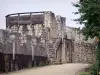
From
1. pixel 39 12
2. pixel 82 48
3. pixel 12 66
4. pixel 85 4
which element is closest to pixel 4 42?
pixel 12 66

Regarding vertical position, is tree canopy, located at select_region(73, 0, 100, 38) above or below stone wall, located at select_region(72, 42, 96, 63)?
above

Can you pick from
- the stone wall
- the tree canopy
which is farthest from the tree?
the stone wall

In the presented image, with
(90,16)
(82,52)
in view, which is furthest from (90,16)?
(82,52)

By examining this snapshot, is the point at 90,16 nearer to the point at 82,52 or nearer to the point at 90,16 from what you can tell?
the point at 90,16

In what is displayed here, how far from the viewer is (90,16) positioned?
57.9ft

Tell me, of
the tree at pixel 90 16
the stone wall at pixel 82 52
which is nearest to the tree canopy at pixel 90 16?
the tree at pixel 90 16

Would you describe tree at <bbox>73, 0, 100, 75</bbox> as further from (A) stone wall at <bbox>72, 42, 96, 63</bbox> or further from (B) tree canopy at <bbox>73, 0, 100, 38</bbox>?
(A) stone wall at <bbox>72, 42, 96, 63</bbox>

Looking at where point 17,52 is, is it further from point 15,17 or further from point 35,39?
point 15,17

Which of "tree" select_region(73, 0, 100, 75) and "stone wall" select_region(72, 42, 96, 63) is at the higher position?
"tree" select_region(73, 0, 100, 75)

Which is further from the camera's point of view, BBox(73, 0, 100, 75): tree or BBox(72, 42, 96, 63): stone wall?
BBox(72, 42, 96, 63): stone wall

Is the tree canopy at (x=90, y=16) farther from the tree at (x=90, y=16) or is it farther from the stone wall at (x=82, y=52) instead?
the stone wall at (x=82, y=52)

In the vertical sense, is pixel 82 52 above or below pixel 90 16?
below

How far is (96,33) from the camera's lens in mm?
17297

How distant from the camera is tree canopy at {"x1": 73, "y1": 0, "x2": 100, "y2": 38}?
16953 mm
